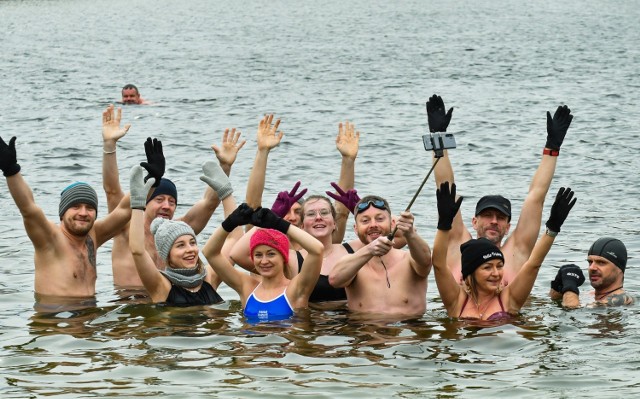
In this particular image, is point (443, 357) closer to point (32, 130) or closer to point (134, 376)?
point (134, 376)

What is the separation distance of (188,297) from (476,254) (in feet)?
10.2

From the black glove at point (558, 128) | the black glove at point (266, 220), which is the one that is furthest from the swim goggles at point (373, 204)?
the black glove at point (558, 128)

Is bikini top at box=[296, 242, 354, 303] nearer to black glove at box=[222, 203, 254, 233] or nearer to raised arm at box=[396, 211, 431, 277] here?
raised arm at box=[396, 211, 431, 277]

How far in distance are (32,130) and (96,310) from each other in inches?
618

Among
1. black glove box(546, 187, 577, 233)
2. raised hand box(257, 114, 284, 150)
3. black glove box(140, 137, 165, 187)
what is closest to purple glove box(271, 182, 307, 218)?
raised hand box(257, 114, 284, 150)

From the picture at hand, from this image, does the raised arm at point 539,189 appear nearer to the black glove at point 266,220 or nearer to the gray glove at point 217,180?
the black glove at point 266,220

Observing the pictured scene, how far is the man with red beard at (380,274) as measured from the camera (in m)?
11.5

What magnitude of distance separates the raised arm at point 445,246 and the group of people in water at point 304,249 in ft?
0.04

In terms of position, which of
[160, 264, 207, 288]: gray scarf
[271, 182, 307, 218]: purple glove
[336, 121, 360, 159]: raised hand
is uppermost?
[336, 121, 360, 159]: raised hand

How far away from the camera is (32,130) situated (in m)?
27.6

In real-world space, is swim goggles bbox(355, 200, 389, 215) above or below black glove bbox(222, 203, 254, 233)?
above

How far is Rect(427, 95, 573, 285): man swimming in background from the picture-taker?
40.8ft

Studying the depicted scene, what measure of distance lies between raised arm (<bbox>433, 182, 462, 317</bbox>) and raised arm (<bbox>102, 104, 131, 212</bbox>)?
391cm

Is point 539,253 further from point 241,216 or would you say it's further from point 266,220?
point 241,216
